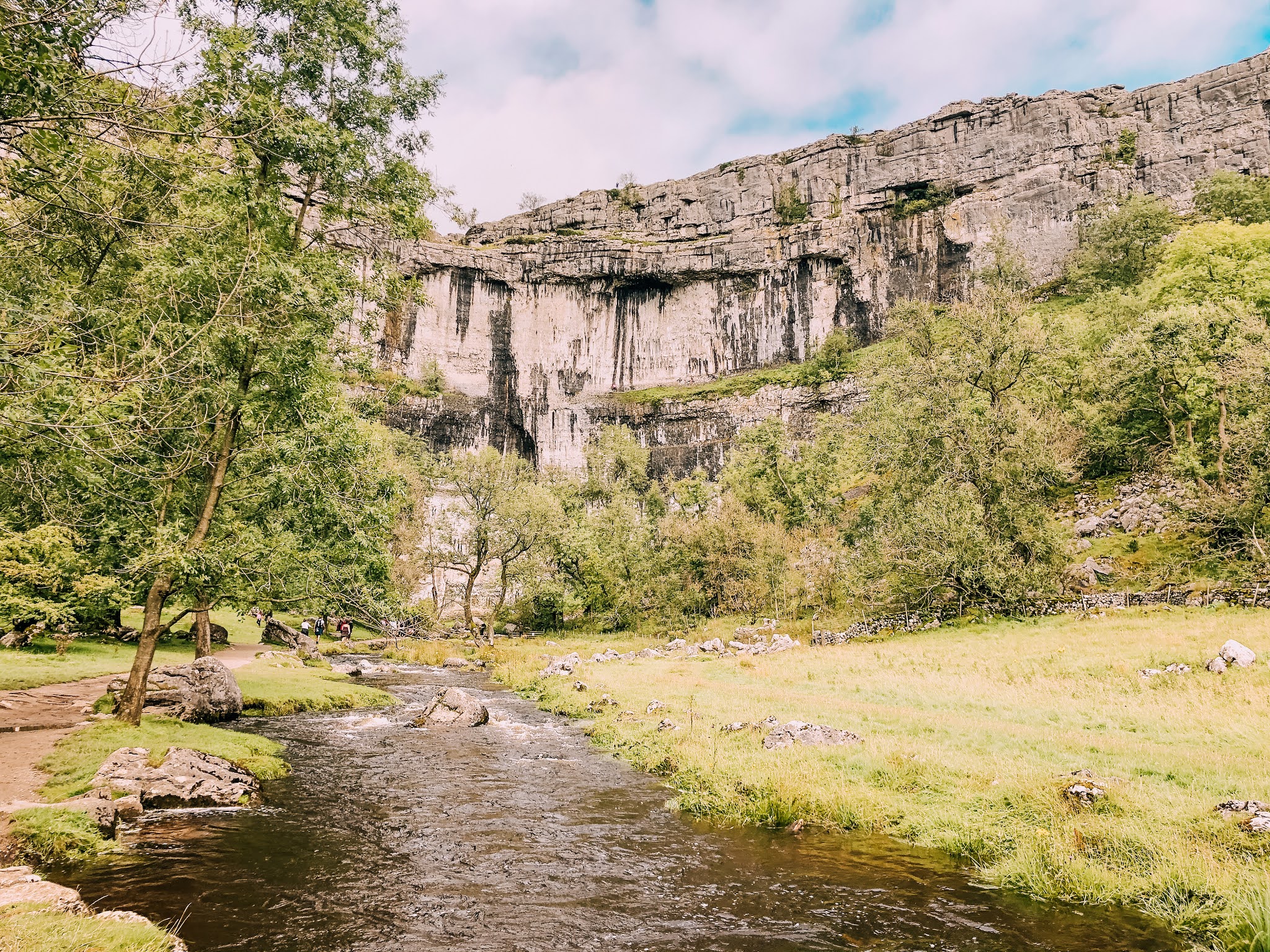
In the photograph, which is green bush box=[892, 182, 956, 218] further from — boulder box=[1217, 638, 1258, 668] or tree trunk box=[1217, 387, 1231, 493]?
boulder box=[1217, 638, 1258, 668]

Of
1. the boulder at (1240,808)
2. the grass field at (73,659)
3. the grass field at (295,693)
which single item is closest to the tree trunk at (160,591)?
the grass field at (73,659)

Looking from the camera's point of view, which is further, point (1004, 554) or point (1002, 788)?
point (1004, 554)

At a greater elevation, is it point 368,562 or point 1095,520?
point 1095,520

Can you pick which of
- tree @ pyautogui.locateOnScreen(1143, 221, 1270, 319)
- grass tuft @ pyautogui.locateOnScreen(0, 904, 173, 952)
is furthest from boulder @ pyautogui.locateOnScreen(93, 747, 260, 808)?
tree @ pyautogui.locateOnScreen(1143, 221, 1270, 319)

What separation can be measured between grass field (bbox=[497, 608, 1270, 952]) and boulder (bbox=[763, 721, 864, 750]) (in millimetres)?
523

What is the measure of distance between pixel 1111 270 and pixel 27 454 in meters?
90.3

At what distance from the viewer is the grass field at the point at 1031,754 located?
28.6ft

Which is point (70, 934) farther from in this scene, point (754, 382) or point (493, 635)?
point (754, 382)

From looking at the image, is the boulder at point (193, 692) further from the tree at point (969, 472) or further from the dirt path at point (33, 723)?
the tree at point (969, 472)

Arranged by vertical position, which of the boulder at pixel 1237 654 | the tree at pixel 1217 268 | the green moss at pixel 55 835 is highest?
the tree at pixel 1217 268

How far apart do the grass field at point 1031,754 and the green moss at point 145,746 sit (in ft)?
27.9

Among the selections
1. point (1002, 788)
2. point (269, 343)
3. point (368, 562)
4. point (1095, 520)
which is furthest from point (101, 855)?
point (1095, 520)

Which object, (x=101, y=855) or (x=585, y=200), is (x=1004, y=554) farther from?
(x=585, y=200)

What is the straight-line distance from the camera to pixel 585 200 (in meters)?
118
